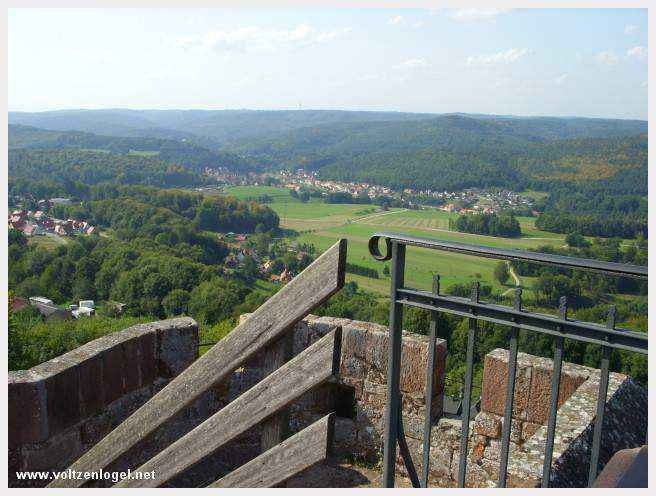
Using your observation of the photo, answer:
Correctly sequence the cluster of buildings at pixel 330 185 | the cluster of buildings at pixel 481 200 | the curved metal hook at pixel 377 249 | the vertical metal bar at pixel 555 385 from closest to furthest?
the vertical metal bar at pixel 555 385, the curved metal hook at pixel 377 249, the cluster of buildings at pixel 481 200, the cluster of buildings at pixel 330 185

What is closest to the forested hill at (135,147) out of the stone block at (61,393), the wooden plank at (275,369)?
the stone block at (61,393)

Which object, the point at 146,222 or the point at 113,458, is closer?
the point at 113,458

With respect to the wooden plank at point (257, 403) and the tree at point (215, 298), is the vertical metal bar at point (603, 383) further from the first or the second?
the tree at point (215, 298)

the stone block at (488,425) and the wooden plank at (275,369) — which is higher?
the wooden plank at (275,369)

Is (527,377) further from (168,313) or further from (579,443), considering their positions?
(168,313)

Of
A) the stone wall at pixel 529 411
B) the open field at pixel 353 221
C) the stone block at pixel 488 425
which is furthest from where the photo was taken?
the open field at pixel 353 221

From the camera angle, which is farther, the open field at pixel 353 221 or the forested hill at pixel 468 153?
the forested hill at pixel 468 153

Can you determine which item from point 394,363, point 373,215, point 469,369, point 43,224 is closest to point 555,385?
point 469,369

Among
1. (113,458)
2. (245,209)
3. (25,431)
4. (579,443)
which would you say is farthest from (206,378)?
(245,209)

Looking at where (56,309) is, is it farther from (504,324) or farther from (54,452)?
(504,324)
